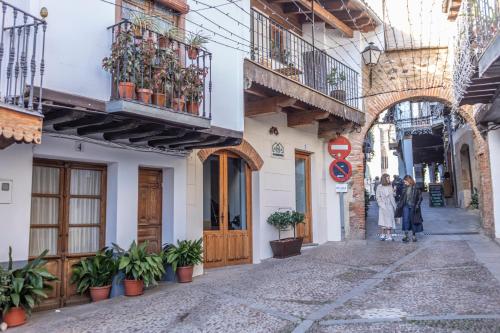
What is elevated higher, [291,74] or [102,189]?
[291,74]

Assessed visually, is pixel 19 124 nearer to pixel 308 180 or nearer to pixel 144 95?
pixel 144 95

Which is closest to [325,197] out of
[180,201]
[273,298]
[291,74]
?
[291,74]

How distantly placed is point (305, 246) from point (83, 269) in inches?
246

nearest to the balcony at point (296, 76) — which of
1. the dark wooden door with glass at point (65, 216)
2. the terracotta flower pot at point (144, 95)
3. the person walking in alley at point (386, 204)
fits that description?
the person walking in alley at point (386, 204)

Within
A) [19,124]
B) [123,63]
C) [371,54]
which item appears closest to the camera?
[19,124]

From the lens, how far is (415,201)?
37.6ft

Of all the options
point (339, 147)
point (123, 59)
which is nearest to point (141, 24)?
point (123, 59)

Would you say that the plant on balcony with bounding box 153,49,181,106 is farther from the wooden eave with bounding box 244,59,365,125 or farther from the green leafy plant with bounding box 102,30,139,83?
the wooden eave with bounding box 244,59,365,125

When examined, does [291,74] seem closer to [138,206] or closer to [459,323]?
[138,206]

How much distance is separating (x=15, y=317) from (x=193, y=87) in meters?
3.84

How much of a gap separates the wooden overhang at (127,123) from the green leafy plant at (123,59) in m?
0.47

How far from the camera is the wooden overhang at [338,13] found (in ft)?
38.1

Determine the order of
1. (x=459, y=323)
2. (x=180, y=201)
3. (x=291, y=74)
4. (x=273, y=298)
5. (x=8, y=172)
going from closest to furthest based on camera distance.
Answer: (x=459, y=323), (x=8, y=172), (x=273, y=298), (x=180, y=201), (x=291, y=74)

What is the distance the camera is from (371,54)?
12.6 meters
